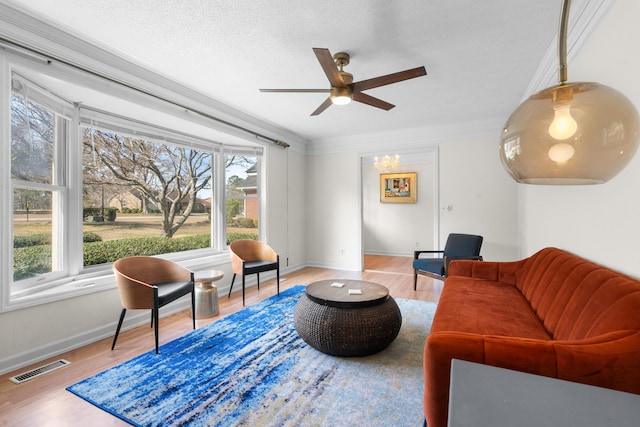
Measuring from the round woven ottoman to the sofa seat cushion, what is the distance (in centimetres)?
44

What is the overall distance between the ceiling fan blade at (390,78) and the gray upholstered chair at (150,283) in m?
2.35

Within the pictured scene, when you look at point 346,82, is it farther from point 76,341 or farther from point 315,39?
point 76,341

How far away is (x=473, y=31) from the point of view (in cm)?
232

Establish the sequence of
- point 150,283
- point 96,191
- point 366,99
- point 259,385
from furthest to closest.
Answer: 1. point 96,191
2. point 150,283
3. point 366,99
4. point 259,385

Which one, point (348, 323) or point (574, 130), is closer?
point (574, 130)

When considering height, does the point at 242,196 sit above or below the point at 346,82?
below

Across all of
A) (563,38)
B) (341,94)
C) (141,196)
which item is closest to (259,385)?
(563,38)

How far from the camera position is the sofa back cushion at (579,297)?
4.05 feet

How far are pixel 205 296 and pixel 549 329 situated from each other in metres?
2.98

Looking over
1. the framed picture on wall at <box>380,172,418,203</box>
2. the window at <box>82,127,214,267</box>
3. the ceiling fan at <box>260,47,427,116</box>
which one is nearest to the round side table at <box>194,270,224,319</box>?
the window at <box>82,127,214,267</box>

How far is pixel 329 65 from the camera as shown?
7.10 ft

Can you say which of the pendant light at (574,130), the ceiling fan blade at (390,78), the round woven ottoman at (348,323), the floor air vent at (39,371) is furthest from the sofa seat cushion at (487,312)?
the floor air vent at (39,371)

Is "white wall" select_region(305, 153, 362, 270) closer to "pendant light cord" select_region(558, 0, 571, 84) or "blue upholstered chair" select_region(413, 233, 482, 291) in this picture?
"blue upholstered chair" select_region(413, 233, 482, 291)

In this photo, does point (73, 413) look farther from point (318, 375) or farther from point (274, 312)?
point (274, 312)
